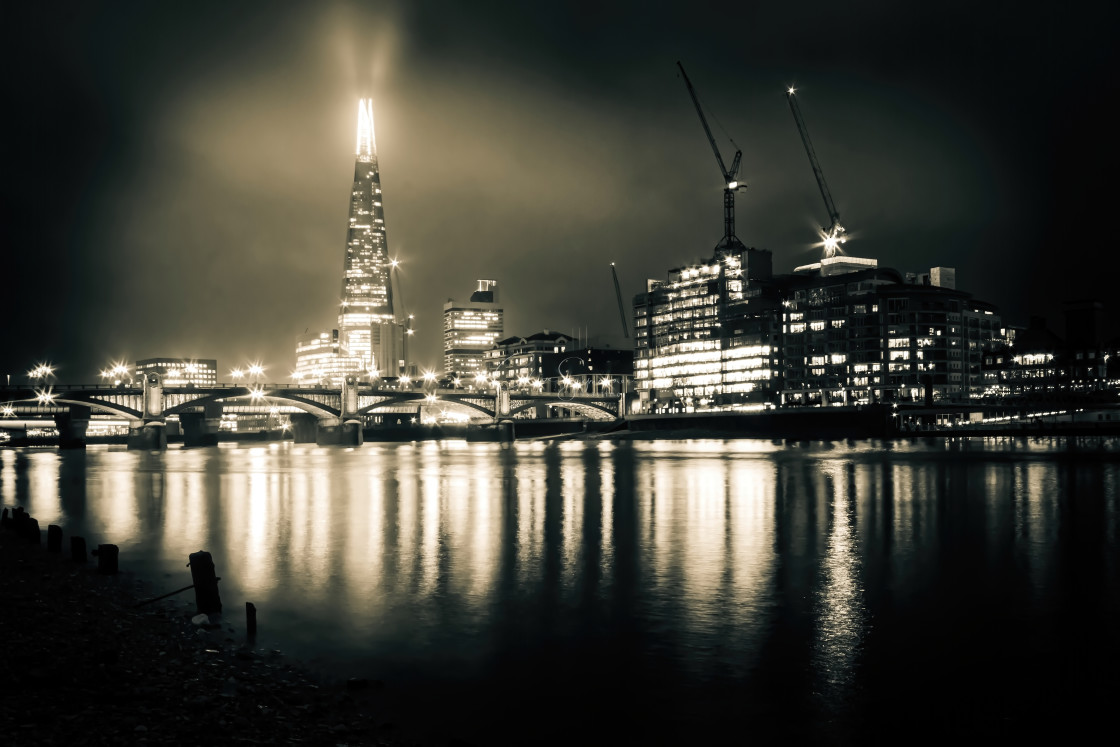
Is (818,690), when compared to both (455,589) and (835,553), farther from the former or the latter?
(835,553)

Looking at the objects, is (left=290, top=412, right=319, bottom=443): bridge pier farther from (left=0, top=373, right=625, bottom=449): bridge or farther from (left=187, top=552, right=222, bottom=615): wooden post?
(left=187, top=552, right=222, bottom=615): wooden post

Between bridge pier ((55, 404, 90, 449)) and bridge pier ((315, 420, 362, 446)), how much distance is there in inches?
1411

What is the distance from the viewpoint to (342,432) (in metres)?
146

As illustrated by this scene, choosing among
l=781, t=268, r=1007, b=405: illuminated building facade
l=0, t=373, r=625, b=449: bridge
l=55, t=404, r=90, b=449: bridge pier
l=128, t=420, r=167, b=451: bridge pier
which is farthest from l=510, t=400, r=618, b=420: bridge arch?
l=55, t=404, r=90, b=449: bridge pier

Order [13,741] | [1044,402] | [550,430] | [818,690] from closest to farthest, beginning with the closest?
[13,741] → [818,690] → [1044,402] → [550,430]

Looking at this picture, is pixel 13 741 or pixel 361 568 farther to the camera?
pixel 361 568

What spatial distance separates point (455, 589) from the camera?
23.1m

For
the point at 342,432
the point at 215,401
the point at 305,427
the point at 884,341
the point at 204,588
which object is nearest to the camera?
the point at 204,588

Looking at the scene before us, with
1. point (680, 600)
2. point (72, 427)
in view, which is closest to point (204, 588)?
point (680, 600)

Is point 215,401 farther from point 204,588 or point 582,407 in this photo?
point 204,588

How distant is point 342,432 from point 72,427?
40.1 metres

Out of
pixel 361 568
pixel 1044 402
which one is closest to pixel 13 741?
pixel 361 568

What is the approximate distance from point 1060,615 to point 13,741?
752 inches

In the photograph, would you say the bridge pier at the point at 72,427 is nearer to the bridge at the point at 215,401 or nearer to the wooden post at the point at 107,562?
the bridge at the point at 215,401
